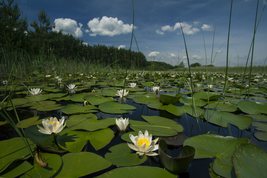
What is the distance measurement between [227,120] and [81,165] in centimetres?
127

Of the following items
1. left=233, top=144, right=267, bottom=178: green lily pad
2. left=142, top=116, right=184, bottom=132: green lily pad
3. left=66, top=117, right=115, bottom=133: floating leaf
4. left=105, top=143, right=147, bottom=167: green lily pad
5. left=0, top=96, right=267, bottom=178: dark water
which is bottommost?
left=0, top=96, right=267, bottom=178: dark water

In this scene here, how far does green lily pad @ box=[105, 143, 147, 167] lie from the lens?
0.88 metres

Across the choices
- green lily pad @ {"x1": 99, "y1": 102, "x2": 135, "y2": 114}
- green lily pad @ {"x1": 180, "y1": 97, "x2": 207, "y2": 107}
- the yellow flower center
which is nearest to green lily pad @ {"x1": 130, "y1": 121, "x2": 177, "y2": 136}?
the yellow flower center

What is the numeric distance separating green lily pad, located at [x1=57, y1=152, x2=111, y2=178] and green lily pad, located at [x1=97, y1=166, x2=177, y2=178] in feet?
0.26

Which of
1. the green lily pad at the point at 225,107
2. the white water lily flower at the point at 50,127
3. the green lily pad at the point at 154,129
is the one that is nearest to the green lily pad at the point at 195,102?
the green lily pad at the point at 225,107

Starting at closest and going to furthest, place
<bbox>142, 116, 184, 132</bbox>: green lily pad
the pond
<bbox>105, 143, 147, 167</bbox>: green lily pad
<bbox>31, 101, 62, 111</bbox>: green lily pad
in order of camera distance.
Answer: the pond
<bbox>105, 143, 147, 167</bbox>: green lily pad
<bbox>142, 116, 184, 132</bbox>: green lily pad
<bbox>31, 101, 62, 111</bbox>: green lily pad

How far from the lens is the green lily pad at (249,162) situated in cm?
67

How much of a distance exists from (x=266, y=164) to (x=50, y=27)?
106 ft

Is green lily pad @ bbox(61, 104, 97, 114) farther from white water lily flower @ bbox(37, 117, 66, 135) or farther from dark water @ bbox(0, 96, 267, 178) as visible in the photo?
white water lily flower @ bbox(37, 117, 66, 135)

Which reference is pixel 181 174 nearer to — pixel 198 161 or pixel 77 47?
pixel 198 161

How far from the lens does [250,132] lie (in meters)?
1.36

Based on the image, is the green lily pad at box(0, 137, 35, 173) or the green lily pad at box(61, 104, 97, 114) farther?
the green lily pad at box(61, 104, 97, 114)

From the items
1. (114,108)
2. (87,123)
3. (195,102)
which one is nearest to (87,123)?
(87,123)

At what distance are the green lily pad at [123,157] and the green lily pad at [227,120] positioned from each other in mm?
885
